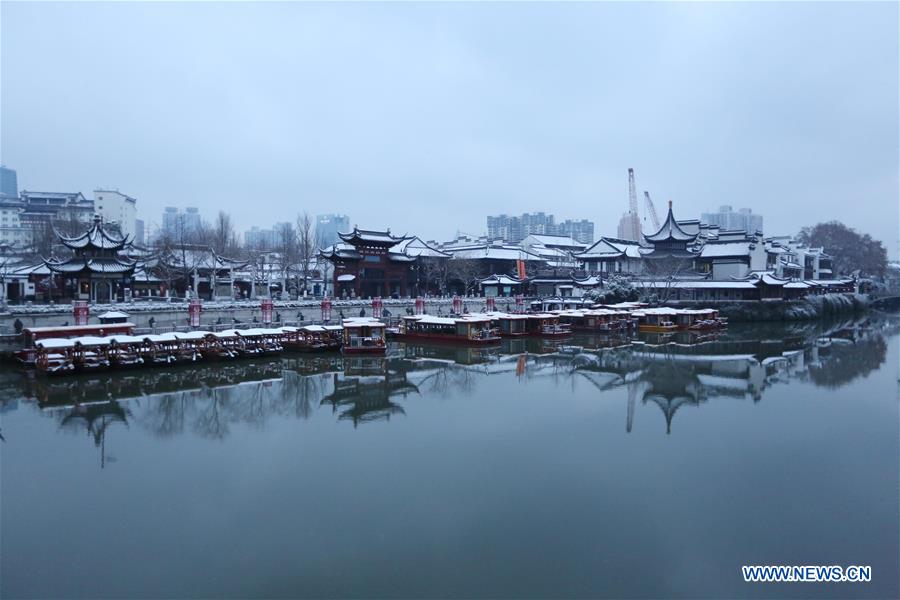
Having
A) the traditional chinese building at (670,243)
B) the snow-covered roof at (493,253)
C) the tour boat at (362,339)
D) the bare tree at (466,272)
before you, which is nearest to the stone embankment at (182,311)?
the tour boat at (362,339)

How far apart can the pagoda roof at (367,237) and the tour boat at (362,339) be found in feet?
65.7

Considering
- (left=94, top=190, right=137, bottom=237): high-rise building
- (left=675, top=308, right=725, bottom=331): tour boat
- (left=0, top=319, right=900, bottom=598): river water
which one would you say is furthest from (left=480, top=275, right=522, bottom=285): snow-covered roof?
(left=94, top=190, right=137, bottom=237): high-rise building

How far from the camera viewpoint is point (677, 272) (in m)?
55.8

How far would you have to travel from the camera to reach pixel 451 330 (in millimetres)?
35219

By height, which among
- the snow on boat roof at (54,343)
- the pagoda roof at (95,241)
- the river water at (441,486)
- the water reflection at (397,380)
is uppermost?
the pagoda roof at (95,241)

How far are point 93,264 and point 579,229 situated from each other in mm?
159179

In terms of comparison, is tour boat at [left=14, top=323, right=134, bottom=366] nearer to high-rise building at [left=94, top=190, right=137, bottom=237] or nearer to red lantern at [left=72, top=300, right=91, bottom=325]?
red lantern at [left=72, top=300, right=91, bottom=325]

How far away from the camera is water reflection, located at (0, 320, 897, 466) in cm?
1802

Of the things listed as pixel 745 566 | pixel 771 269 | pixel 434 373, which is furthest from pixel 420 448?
pixel 771 269

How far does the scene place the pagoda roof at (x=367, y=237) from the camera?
161 feet

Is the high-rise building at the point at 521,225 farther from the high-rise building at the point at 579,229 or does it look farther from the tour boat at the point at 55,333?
the tour boat at the point at 55,333

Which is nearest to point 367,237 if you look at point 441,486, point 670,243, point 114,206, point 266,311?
point 266,311

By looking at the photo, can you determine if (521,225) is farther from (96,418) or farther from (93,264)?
(96,418)

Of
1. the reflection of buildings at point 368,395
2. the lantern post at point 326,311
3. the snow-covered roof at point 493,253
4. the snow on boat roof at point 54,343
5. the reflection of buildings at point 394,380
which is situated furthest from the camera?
the snow-covered roof at point 493,253
